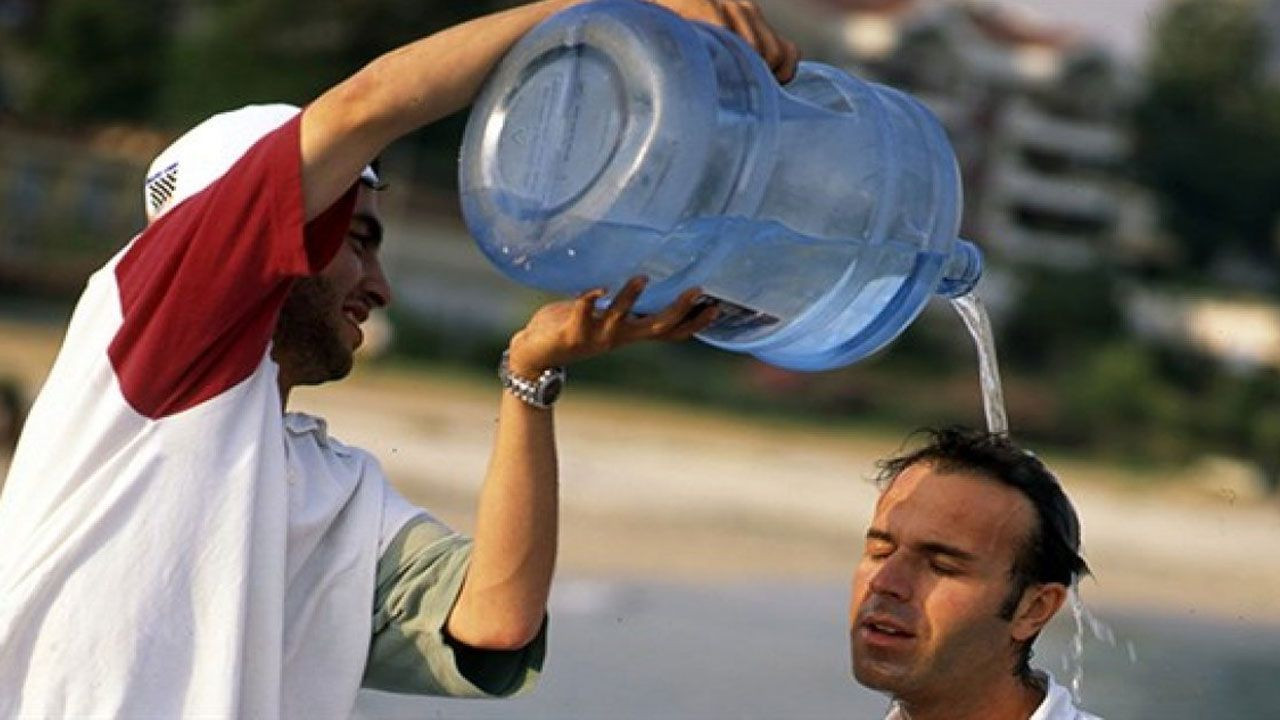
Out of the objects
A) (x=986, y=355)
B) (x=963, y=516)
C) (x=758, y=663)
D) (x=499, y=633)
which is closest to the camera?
(x=499, y=633)

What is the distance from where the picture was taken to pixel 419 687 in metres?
2.99

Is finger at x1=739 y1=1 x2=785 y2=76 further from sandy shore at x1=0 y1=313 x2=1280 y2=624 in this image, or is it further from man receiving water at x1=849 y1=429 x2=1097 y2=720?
sandy shore at x1=0 y1=313 x2=1280 y2=624

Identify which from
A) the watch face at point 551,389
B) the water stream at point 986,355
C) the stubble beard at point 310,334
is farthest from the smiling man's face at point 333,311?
the water stream at point 986,355

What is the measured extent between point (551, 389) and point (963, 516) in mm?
579

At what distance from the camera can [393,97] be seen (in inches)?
102

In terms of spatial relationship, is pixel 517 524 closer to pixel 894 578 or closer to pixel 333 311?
pixel 333 311

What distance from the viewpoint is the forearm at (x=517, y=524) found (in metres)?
2.79

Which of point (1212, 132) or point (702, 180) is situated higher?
point (702, 180)

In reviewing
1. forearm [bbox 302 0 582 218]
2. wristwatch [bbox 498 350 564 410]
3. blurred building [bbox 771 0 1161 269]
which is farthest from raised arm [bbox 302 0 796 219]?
blurred building [bbox 771 0 1161 269]

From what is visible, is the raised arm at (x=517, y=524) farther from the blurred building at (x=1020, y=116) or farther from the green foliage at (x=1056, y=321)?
the blurred building at (x=1020, y=116)

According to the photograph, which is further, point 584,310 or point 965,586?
point 965,586

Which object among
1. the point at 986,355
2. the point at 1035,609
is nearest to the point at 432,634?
the point at 1035,609

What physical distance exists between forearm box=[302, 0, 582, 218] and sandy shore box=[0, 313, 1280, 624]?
48.5ft

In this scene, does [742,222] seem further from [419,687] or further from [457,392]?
[457,392]
